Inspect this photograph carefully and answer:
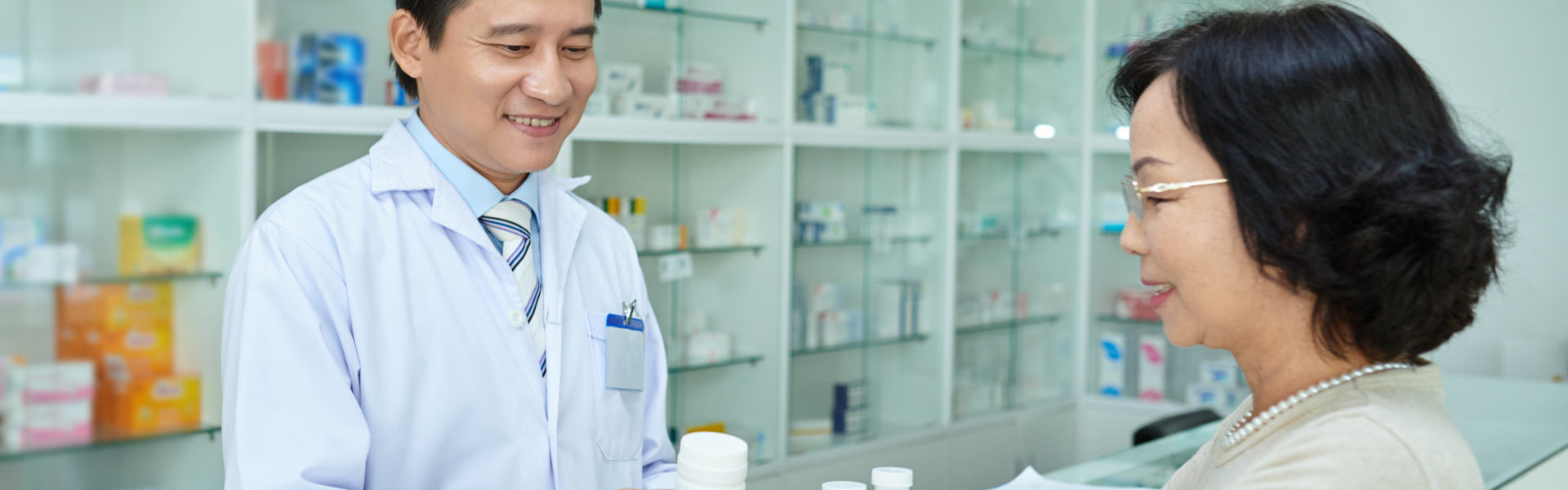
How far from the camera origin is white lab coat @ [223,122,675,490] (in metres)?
1.37

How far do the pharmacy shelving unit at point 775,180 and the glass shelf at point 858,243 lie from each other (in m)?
0.02

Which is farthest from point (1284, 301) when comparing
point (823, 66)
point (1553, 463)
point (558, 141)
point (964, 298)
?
point (964, 298)

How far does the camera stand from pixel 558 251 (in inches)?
68.7

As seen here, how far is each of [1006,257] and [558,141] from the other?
3877 millimetres

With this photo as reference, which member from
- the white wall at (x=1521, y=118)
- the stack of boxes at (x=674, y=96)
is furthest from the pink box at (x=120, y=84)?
the white wall at (x=1521, y=118)

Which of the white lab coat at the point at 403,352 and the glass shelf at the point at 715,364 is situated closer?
the white lab coat at the point at 403,352

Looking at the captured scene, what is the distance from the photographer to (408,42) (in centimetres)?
163

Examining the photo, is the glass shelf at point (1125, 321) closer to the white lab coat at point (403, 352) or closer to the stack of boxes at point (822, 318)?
the stack of boxes at point (822, 318)

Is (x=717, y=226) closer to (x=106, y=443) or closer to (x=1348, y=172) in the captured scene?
(x=106, y=443)

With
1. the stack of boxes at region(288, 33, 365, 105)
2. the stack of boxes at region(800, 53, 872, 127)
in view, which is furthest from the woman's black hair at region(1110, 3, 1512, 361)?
the stack of boxes at region(800, 53, 872, 127)

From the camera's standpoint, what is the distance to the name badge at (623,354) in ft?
5.74

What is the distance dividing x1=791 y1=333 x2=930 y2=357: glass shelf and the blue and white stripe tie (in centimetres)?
260

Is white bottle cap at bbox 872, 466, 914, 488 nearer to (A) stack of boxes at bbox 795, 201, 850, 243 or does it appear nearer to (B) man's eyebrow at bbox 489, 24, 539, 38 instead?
(B) man's eyebrow at bbox 489, 24, 539, 38

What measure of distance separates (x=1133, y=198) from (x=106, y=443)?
2454 millimetres
